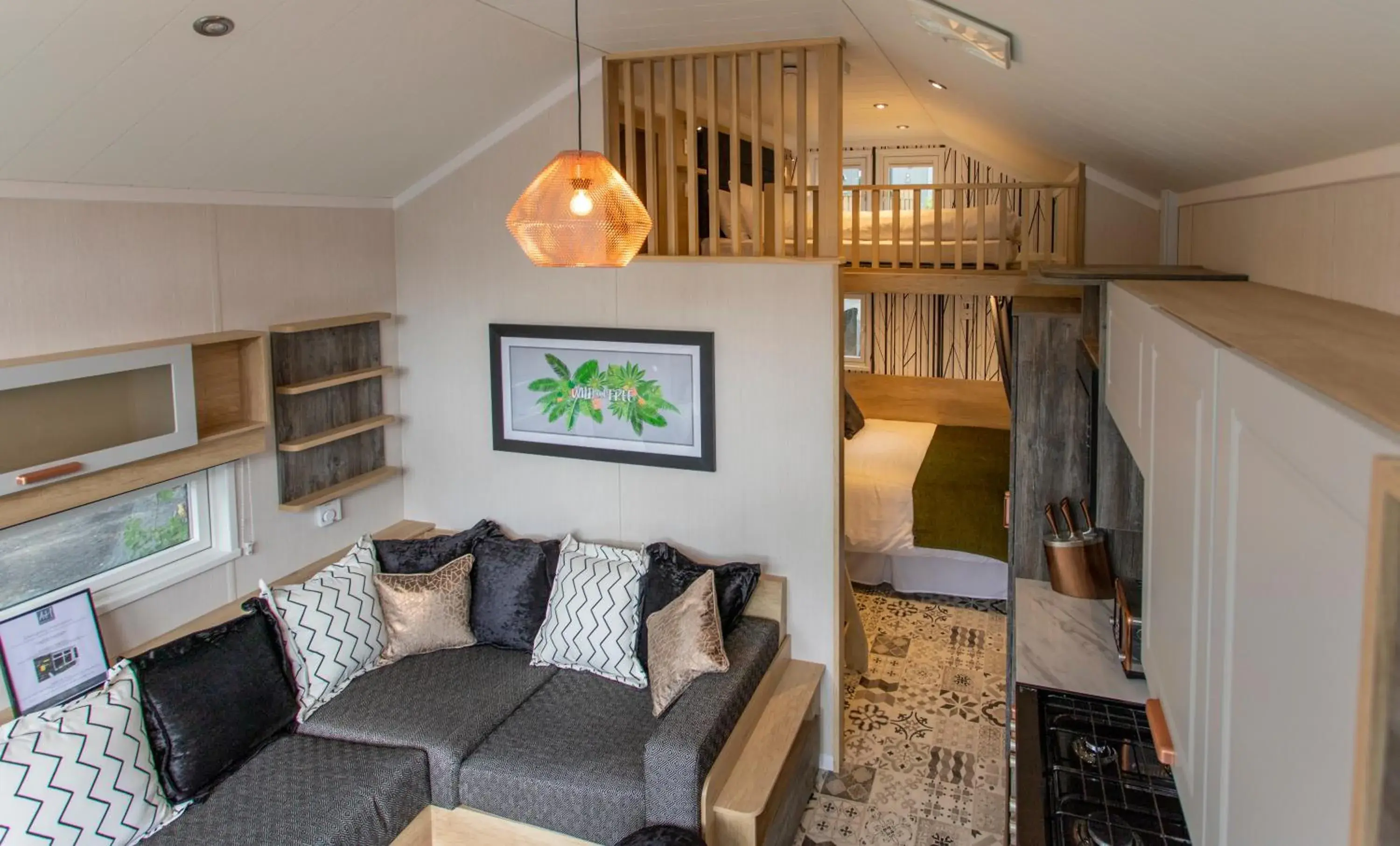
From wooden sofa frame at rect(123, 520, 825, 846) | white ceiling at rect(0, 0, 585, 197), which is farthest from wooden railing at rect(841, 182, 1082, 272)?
wooden sofa frame at rect(123, 520, 825, 846)

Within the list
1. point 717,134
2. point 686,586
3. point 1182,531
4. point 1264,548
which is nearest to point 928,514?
point 686,586

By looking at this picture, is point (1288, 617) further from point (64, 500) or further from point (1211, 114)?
point (64, 500)

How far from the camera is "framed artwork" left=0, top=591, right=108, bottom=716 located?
2.85 metres

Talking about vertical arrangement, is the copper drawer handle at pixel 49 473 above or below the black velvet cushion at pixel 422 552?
above

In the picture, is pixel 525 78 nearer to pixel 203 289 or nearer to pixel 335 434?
pixel 203 289

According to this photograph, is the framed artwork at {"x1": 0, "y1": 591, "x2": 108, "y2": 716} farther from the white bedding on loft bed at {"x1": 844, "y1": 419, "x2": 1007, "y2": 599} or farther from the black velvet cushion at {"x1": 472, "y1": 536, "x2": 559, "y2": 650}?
the white bedding on loft bed at {"x1": 844, "y1": 419, "x2": 1007, "y2": 599}

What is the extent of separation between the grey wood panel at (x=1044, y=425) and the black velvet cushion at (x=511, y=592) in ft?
6.35

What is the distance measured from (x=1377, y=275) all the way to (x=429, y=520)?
4.02 m

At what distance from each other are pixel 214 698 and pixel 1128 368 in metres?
2.90

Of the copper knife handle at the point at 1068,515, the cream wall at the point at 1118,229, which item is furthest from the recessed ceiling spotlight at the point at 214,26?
the cream wall at the point at 1118,229

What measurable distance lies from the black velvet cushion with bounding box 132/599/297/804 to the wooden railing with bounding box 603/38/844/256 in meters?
2.16

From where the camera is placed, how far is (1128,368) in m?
2.07

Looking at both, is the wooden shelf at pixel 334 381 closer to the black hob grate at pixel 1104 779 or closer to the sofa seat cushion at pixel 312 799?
the sofa seat cushion at pixel 312 799

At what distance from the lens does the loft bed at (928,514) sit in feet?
18.2
